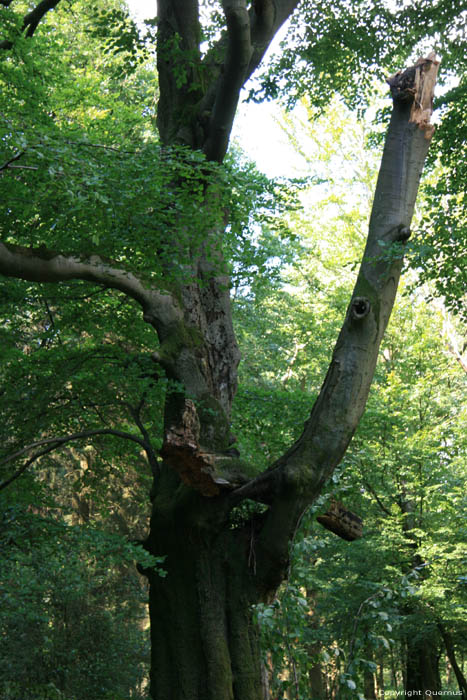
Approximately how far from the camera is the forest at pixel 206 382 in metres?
5.35

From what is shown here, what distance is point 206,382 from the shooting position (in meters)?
6.66

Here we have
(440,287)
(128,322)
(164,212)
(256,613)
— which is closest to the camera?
(256,613)

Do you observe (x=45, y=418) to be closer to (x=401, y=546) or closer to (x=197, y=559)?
(x=197, y=559)

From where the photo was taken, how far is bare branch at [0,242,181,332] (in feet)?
19.4

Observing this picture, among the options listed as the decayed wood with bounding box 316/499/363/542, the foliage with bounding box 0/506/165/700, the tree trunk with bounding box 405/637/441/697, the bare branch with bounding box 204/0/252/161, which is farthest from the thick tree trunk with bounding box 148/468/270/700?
the tree trunk with bounding box 405/637/441/697

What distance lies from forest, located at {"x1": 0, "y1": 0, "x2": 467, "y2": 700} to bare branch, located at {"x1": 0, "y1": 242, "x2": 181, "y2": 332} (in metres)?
0.02

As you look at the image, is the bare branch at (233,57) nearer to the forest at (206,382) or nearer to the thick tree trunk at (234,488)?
the forest at (206,382)

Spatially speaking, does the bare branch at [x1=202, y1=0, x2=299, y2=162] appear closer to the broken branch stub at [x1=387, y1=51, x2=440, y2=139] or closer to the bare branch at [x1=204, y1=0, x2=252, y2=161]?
the bare branch at [x1=204, y1=0, x2=252, y2=161]

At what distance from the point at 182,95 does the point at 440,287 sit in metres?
4.13

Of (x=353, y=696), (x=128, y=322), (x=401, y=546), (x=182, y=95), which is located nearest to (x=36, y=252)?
(x=128, y=322)

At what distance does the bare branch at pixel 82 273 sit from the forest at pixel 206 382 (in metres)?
0.02

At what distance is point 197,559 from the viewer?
604 cm

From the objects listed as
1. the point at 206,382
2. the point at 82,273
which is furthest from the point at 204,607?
the point at 82,273

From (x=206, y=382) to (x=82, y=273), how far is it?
1679mm
